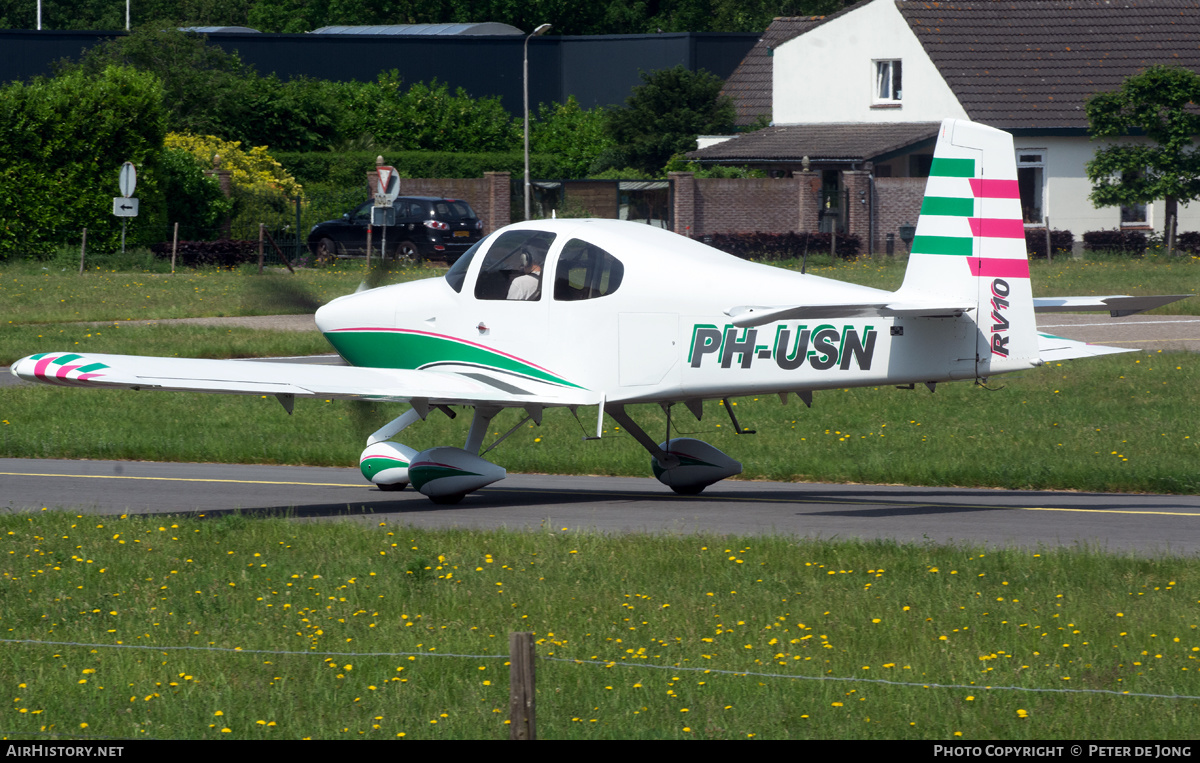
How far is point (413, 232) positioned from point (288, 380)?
107 feet

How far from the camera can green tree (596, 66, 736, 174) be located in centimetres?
6275

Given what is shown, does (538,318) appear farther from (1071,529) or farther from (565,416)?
(565,416)

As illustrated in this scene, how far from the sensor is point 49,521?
1208cm

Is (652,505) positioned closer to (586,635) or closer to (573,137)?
(586,635)

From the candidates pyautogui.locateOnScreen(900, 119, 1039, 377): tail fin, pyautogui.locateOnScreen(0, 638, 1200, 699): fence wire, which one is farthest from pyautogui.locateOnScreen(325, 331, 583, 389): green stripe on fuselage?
pyautogui.locateOnScreen(0, 638, 1200, 699): fence wire

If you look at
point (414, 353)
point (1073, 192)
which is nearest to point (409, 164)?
point (1073, 192)

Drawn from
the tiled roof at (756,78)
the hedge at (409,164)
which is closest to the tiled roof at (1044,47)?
the tiled roof at (756,78)

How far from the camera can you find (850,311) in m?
11.2

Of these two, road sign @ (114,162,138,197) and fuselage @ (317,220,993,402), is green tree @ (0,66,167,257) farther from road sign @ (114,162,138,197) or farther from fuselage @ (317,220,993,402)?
fuselage @ (317,220,993,402)

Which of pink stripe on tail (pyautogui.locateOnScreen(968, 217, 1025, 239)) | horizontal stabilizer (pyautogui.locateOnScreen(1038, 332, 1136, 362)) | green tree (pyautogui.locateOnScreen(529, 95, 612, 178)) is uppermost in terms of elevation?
green tree (pyautogui.locateOnScreen(529, 95, 612, 178))

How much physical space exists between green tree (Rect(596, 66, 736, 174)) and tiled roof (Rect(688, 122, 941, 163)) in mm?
4104

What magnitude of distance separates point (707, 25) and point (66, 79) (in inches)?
2183

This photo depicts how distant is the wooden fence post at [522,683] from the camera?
5297 millimetres

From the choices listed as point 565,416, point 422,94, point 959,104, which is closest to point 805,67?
point 959,104
